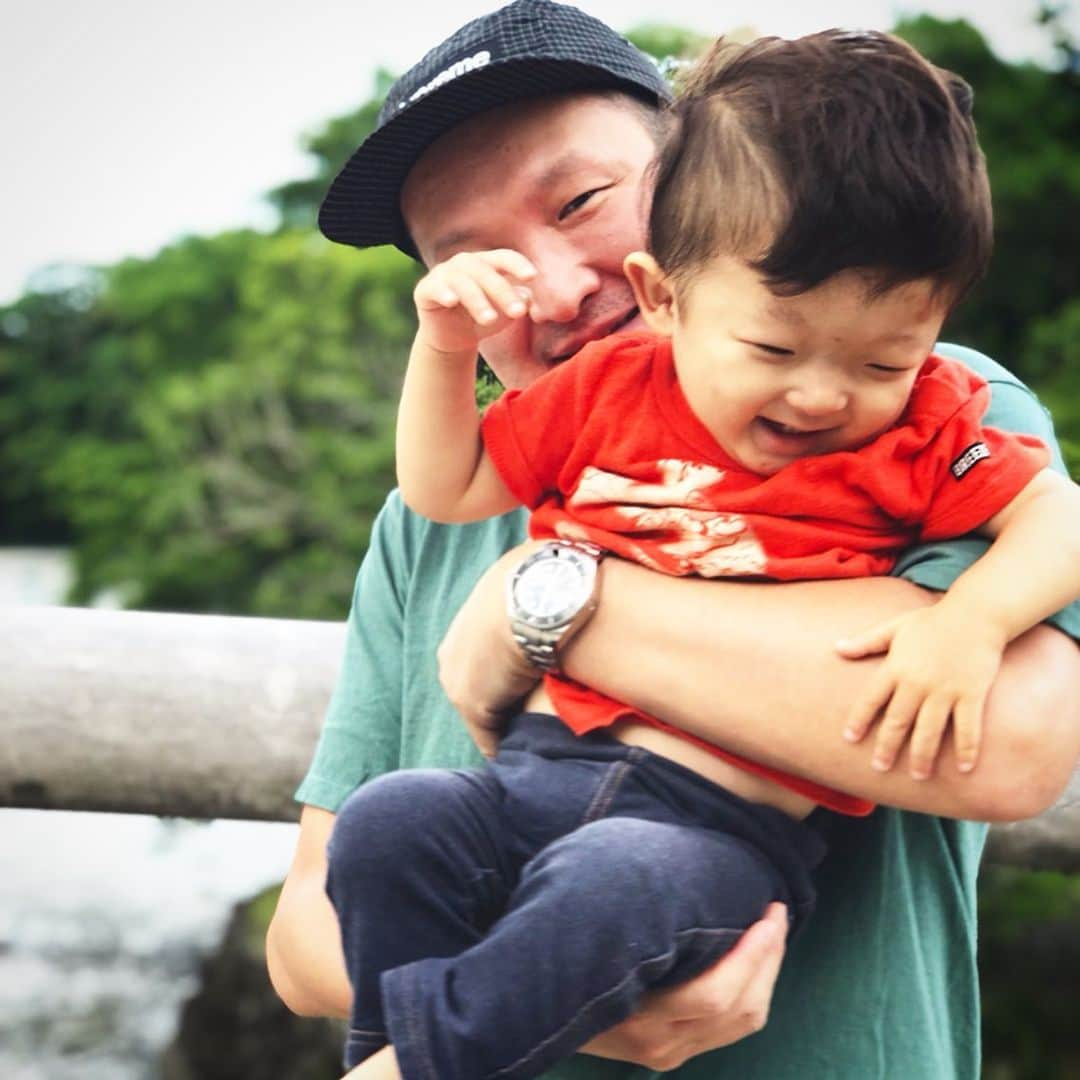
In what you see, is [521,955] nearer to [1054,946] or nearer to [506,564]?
[506,564]

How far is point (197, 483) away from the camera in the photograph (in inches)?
580

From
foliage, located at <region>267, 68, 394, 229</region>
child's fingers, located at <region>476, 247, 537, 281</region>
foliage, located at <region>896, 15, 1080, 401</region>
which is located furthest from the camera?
foliage, located at <region>267, 68, 394, 229</region>

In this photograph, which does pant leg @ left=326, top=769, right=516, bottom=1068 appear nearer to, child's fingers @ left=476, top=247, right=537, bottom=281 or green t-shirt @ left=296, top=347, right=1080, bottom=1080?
green t-shirt @ left=296, top=347, right=1080, bottom=1080

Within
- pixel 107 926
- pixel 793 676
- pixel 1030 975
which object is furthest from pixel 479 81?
pixel 1030 975

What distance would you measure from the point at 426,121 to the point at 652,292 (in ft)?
1.60

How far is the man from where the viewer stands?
4.76 feet

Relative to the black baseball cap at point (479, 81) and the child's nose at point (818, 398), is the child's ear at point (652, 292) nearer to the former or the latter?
the child's nose at point (818, 398)

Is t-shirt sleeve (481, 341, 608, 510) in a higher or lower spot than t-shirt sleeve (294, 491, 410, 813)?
higher

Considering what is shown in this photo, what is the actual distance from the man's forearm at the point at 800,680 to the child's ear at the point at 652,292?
0.92 feet

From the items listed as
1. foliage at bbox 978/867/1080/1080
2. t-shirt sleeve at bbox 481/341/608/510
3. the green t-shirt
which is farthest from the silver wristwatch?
foliage at bbox 978/867/1080/1080

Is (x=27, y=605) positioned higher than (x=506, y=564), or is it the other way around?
(x=506, y=564)

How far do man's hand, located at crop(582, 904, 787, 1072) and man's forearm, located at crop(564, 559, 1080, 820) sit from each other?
18 centimetres

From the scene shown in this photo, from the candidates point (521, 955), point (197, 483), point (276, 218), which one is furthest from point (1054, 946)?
point (276, 218)

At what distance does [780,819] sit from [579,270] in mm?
773
